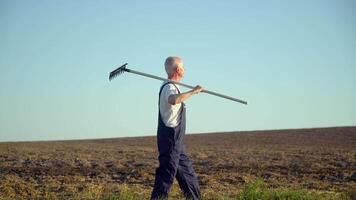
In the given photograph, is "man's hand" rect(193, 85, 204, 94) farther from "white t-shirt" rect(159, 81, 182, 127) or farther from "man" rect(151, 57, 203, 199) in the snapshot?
"white t-shirt" rect(159, 81, 182, 127)

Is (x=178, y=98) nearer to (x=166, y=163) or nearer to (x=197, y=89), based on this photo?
(x=197, y=89)

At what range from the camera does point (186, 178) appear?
19.7ft

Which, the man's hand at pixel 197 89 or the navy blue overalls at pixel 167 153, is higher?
the man's hand at pixel 197 89

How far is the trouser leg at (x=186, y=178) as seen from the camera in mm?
5982

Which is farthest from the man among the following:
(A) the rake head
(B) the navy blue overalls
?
(A) the rake head

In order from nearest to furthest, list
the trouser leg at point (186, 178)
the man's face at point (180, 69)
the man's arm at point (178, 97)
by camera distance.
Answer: the man's arm at point (178, 97), the man's face at point (180, 69), the trouser leg at point (186, 178)

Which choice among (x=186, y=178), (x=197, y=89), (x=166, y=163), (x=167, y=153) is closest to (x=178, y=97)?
(x=197, y=89)

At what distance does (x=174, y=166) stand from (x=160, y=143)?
0.30 m

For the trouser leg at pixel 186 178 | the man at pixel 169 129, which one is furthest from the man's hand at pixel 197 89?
the trouser leg at pixel 186 178

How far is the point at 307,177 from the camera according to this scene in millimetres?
14094

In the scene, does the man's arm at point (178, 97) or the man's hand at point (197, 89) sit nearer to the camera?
the man's arm at point (178, 97)

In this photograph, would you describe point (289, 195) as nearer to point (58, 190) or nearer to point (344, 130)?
point (58, 190)

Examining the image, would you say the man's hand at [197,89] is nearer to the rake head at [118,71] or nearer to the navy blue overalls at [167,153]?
the navy blue overalls at [167,153]

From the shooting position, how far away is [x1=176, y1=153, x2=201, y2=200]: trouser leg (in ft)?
19.6
